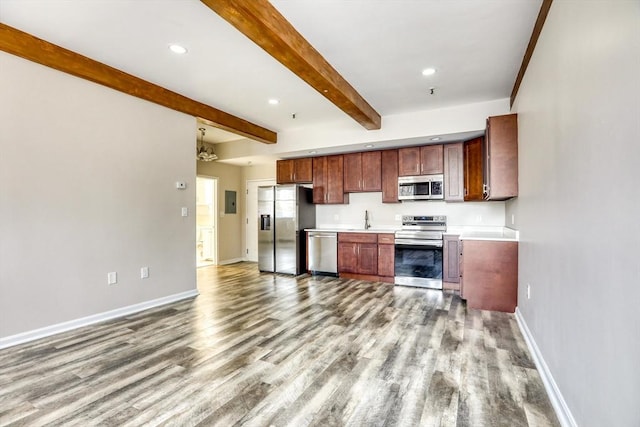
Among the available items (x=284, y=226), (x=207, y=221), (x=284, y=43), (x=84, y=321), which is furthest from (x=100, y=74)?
(x=207, y=221)

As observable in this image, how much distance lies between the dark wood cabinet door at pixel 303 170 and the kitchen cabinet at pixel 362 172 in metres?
0.75

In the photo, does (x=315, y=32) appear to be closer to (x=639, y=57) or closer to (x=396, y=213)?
(x=639, y=57)

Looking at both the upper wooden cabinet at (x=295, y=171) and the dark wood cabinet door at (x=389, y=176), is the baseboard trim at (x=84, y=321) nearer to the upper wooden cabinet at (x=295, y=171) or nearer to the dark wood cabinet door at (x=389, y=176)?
the upper wooden cabinet at (x=295, y=171)

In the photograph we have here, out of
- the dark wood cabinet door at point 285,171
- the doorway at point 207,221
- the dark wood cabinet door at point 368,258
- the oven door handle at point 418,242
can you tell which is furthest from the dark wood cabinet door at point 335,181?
the doorway at point 207,221

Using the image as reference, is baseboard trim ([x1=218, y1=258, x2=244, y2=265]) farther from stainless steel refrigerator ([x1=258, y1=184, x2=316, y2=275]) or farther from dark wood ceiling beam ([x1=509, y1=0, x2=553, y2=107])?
dark wood ceiling beam ([x1=509, y1=0, x2=553, y2=107])

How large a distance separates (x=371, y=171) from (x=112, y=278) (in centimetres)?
412

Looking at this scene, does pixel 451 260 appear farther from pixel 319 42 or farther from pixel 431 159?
pixel 319 42

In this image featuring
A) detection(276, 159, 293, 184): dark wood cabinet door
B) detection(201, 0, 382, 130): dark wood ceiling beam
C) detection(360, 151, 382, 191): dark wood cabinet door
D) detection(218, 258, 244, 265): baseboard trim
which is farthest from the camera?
detection(218, 258, 244, 265): baseboard trim

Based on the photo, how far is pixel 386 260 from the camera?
5.07 metres

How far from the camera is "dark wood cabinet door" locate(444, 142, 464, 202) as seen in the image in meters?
4.85

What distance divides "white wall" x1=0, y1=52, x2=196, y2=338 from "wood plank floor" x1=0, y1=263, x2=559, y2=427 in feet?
1.27

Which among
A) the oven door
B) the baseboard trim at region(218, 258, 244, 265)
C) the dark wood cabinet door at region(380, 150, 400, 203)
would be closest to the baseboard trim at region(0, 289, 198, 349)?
the baseboard trim at region(218, 258, 244, 265)

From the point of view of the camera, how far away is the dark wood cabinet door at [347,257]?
211 inches

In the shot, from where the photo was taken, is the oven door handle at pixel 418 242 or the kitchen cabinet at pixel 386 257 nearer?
the oven door handle at pixel 418 242
